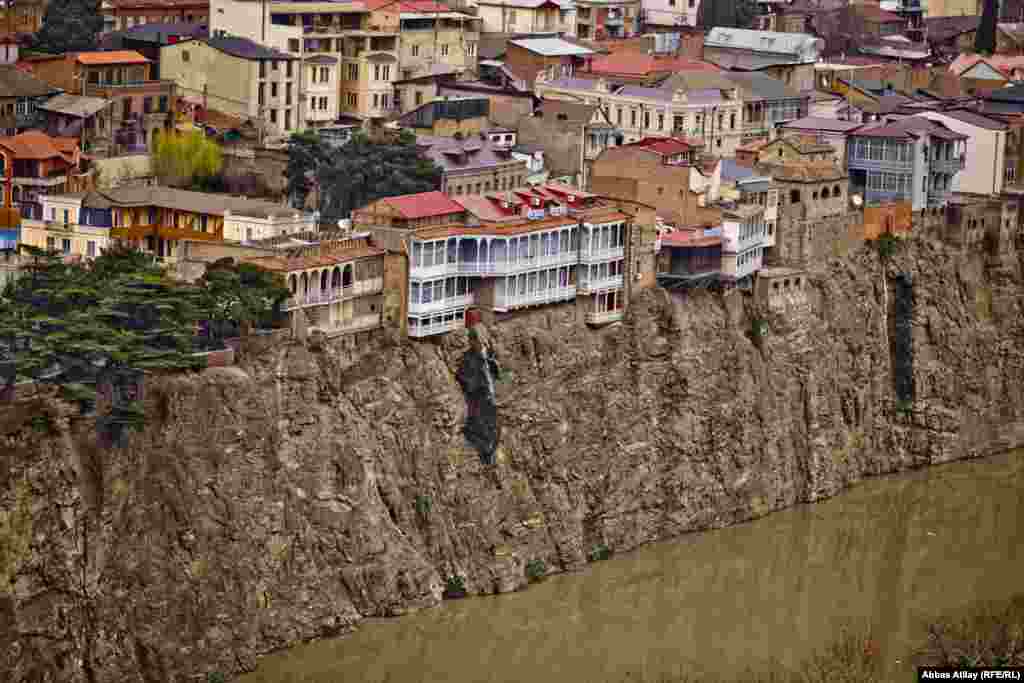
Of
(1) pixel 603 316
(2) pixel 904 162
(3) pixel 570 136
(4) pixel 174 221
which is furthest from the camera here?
(2) pixel 904 162

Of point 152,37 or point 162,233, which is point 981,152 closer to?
point 152,37

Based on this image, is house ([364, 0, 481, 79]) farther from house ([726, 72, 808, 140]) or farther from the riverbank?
the riverbank

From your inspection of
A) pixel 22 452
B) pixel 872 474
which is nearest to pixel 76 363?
pixel 22 452

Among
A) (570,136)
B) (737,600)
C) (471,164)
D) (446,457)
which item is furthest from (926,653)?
(570,136)

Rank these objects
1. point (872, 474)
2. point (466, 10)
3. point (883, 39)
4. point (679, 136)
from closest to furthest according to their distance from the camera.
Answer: point (872, 474) < point (679, 136) < point (466, 10) < point (883, 39)

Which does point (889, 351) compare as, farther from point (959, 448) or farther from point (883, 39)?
point (883, 39)

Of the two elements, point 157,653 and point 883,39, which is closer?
point 157,653

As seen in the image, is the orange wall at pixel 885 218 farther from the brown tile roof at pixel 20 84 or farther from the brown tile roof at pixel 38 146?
the brown tile roof at pixel 20 84
